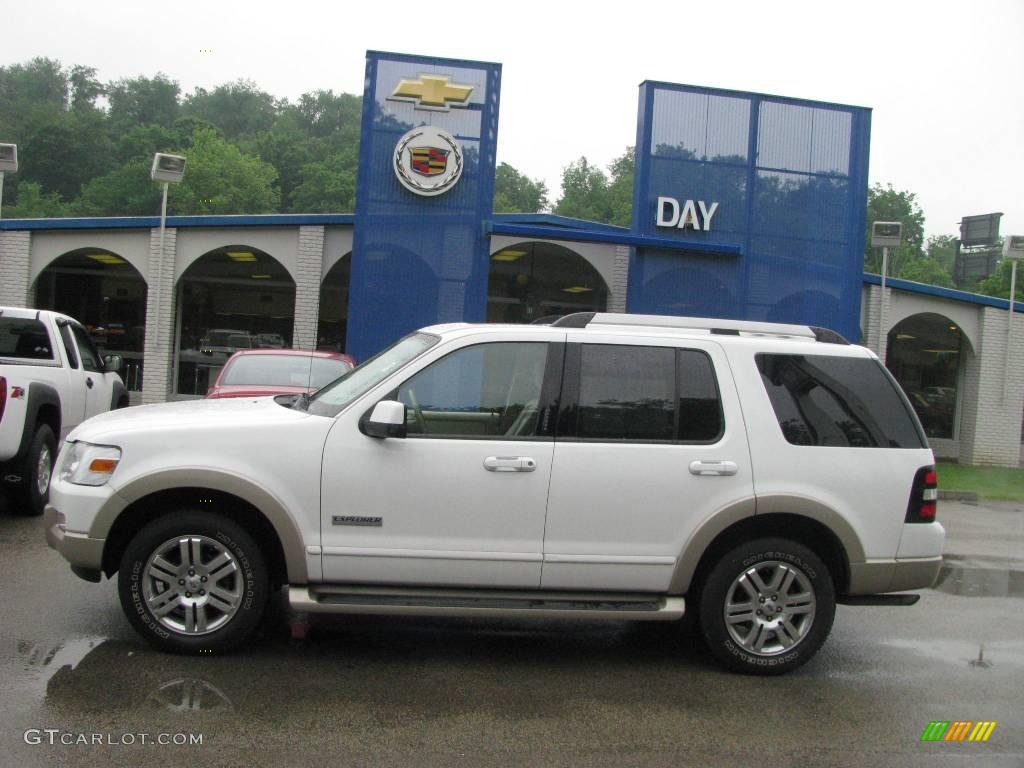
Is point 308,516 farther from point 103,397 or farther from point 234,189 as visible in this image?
point 234,189

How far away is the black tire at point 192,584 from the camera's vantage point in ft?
16.9

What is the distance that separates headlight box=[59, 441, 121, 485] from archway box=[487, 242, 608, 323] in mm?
17066

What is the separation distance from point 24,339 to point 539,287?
1435cm

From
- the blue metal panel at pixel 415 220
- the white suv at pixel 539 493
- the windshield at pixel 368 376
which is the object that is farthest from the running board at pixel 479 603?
the blue metal panel at pixel 415 220

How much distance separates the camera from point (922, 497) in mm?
5551

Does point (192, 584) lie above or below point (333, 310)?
below

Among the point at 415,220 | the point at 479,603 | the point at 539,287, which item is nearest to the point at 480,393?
the point at 479,603

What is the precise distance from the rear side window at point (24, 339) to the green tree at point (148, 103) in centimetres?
9754

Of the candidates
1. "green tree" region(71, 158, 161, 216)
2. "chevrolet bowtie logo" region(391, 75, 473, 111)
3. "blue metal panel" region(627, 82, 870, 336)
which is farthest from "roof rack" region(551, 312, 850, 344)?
"green tree" region(71, 158, 161, 216)

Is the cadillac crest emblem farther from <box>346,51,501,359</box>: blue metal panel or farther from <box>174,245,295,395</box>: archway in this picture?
<box>174,245,295,395</box>: archway

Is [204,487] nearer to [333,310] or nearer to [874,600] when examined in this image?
[874,600]

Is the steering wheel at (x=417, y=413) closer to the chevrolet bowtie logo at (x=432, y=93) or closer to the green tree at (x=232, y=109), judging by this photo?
the chevrolet bowtie logo at (x=432, y=93)

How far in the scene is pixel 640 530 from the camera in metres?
5.30

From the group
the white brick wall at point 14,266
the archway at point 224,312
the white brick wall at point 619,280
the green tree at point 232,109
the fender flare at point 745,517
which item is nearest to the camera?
the fender flare at point 745,517
